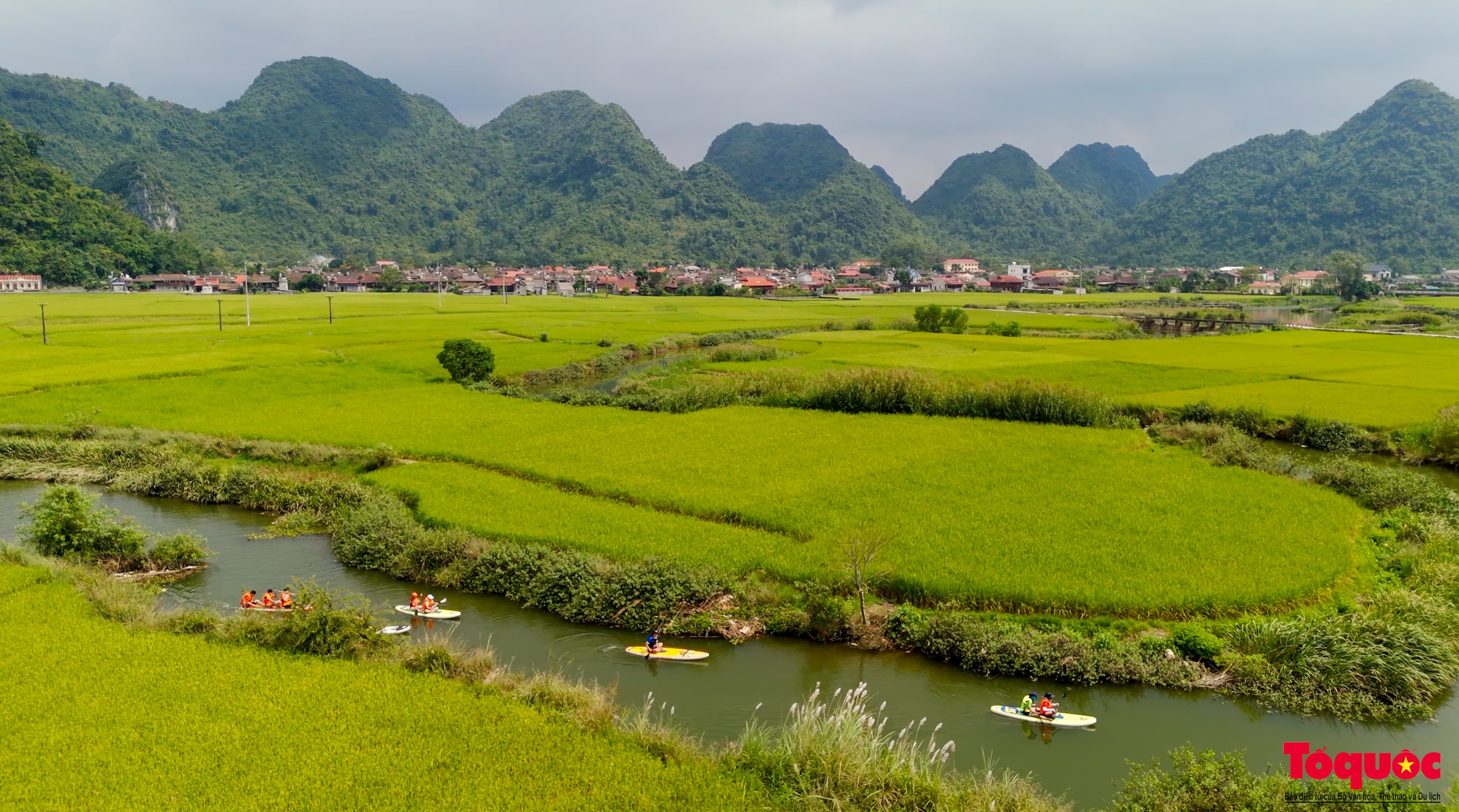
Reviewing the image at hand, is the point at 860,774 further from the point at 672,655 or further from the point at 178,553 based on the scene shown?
the point at 178,553

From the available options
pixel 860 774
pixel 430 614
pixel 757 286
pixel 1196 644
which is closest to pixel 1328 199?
pixel 757 286

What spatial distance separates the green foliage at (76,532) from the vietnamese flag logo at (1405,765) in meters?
21.0

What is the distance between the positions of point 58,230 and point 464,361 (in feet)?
262

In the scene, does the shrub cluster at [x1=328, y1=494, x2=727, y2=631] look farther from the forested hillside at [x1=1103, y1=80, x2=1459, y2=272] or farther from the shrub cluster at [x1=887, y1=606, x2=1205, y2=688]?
the forested hillside at [x1=1103, y1=80, x2=1459, y2=272]

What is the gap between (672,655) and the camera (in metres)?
12.1

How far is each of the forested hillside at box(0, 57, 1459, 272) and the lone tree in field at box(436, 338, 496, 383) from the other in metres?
113

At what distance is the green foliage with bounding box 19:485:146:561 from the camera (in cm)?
1545

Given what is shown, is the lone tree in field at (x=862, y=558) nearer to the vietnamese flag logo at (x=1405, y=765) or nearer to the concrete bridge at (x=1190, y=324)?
the vietnamese flag logo at (x=1405, y=765)

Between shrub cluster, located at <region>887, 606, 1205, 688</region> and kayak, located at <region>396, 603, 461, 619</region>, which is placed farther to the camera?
kayak, located at <region>396, 603, 461, 619</region>

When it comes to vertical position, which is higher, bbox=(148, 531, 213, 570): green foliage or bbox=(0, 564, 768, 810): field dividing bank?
bbox=(148, 531, 213, 570): green foliage

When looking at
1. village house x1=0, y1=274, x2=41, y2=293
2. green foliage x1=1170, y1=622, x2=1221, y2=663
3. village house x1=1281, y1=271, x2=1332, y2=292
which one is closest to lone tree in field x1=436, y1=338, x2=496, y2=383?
green foliage x1=1170, y1=622, x2=1221, y2=663

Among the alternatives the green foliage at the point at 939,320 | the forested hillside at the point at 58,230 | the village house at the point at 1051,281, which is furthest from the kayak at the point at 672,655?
the village house at the point at 1051,281

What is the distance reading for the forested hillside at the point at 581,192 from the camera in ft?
443

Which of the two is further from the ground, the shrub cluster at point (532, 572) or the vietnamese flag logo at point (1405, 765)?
the shrub cluster at point (532, 572)
